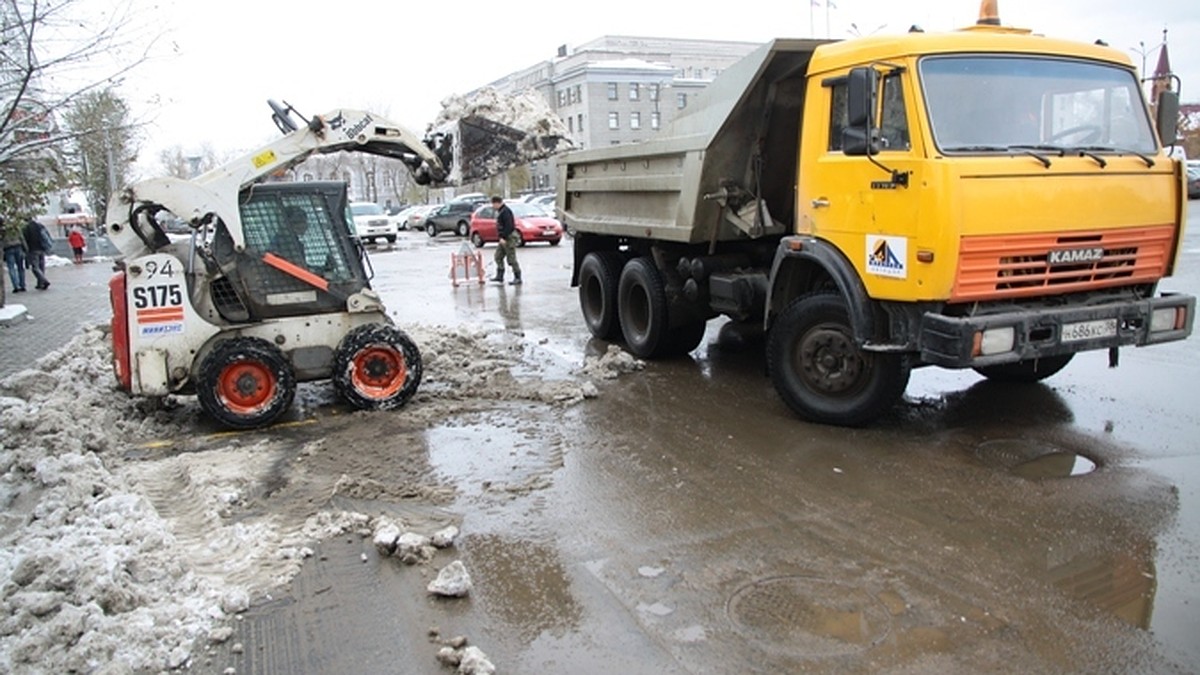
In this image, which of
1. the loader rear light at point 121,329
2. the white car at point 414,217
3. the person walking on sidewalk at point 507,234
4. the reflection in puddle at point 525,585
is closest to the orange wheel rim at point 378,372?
the loader rear light at point 121,329

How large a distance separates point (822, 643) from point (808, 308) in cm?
340

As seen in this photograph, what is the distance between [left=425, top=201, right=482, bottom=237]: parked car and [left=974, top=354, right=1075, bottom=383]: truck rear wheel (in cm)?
3107

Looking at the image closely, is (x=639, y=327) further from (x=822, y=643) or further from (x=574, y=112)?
(x=574, y=112)

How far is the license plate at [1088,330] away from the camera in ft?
18.6

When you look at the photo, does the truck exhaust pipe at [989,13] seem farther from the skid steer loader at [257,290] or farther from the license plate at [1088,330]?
the skid steer loader at [257,290]

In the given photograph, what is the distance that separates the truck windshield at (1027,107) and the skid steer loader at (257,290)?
4482 millimetres

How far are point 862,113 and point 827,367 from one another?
1881mm

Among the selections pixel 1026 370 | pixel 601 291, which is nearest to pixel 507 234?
pixel 601 291

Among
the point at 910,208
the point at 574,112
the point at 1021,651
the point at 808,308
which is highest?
the point at 574,112

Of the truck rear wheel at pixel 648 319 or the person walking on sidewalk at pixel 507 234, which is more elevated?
the person walking on sidewalk at pixel 507 234

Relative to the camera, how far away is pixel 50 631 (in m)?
3.65

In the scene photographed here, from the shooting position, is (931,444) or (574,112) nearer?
(931,444)

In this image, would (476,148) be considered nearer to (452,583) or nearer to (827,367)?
(827,367)

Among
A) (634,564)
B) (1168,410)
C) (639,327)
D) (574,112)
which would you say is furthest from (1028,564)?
(574,112)
